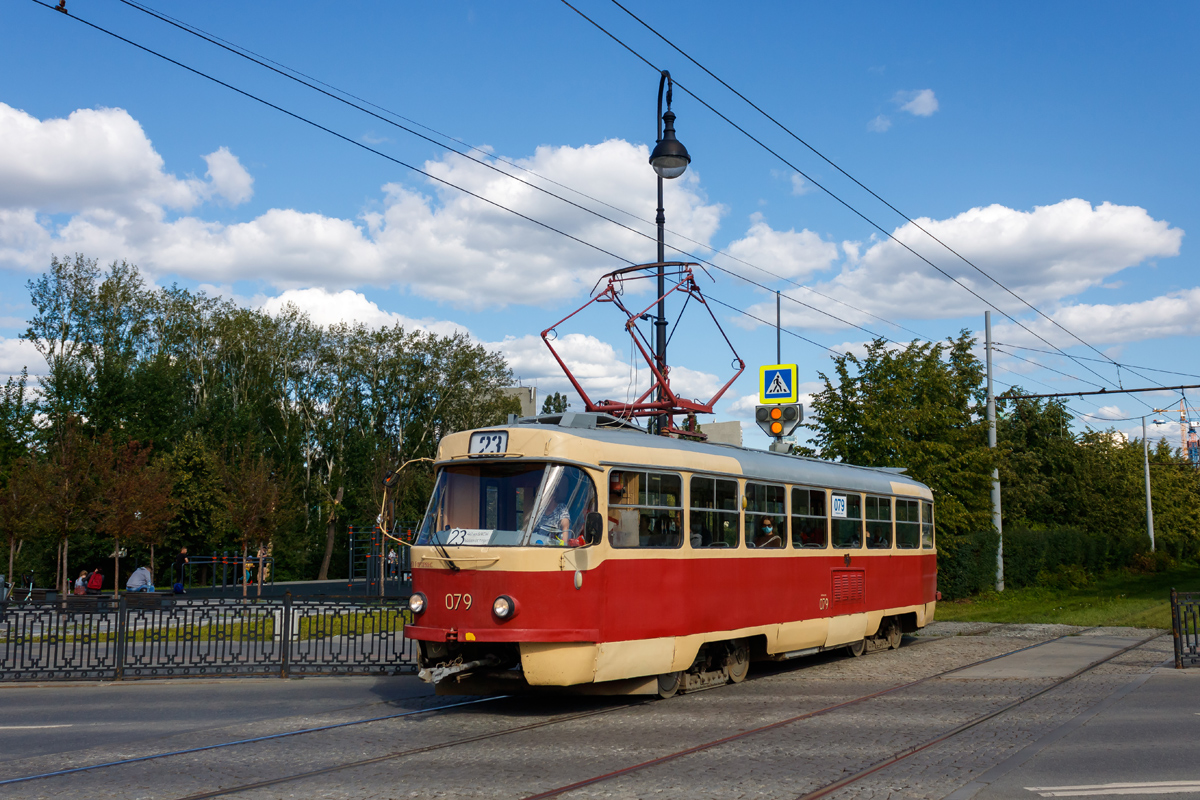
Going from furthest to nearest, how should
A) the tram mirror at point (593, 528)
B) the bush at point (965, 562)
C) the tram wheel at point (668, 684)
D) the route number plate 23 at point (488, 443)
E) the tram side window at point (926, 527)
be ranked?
the bush at point (965, 562) < the tram side window at point (926, 527) < the tram wheel at point (668, 684) < the route number plate 23 at point (488, 443) < the tram mirror at point (593, 528)

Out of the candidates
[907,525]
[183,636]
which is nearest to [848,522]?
[907,525]

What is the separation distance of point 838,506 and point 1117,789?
321 inches

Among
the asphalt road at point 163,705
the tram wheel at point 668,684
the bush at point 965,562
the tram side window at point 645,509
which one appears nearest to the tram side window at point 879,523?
the tram wheel at point 668,684

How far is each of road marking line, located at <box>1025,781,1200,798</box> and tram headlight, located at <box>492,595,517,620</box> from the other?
4810 millimetres

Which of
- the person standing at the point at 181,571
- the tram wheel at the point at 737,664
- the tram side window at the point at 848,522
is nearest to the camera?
the tram wheel at the point at 737,664

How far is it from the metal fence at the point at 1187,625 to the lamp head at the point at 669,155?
964cm

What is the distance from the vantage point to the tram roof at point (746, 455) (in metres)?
11.6

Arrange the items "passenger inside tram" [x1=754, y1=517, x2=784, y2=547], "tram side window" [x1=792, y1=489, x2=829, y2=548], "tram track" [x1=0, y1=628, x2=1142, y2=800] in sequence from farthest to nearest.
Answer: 1. "tram side window" [x1=792, y1=489, x2=829, y2=548]
2. "passenger inside tram" [x1=754, y1=517, x2=784, y2=547]
3. "tram track" [x1=0, y1=628, x2=1142, y2=800]

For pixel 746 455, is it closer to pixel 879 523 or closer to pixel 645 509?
pixel 645 509

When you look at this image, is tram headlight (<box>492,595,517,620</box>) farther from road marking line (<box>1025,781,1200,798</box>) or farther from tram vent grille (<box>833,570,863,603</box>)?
tram vent grille (<box>833,570,863,603</box>)

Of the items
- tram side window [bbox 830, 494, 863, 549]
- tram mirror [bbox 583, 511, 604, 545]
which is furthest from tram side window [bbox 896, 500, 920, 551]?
tram mirror [bbox 583, 511, 604, 545]

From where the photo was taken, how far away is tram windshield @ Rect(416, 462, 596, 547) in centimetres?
1058

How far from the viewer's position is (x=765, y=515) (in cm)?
1352

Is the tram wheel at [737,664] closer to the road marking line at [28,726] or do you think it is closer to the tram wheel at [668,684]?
the tram wheel at [668,684]
